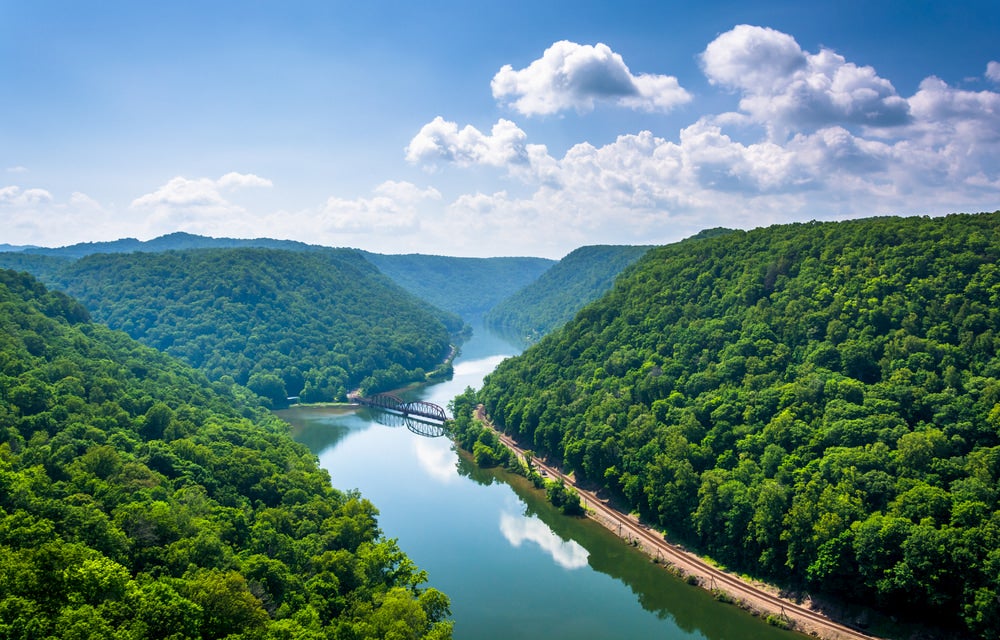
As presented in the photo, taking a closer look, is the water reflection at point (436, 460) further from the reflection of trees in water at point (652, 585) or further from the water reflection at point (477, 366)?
the water reflection at point (477, 366)

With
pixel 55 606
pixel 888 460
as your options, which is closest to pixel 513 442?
pixel 888 460

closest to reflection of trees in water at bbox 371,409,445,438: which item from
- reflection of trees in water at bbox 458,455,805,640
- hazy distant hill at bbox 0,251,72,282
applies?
reflection of trees in water at bbox 458,455,805,640

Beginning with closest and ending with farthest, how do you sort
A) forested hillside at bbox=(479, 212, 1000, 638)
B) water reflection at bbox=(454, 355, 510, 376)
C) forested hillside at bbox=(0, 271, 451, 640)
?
1. forested hillside at bbox=(0, 271, 451, 640)
2. forested hillside at bbox=(479, 212, 1000, 638)
3. water reflection at bbox=(454, 355, 510, 376)

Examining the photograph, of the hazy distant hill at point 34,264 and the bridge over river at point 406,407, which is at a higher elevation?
the hazy distant hill at point 34,264

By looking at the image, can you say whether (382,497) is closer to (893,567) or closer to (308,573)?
(308,573)

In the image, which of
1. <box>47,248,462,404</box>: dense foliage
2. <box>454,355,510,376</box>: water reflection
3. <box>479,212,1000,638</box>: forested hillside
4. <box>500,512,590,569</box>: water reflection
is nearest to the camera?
<box>479,212,1000,638</box>: forested hillside

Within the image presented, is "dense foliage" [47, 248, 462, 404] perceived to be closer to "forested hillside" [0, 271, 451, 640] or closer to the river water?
the river water

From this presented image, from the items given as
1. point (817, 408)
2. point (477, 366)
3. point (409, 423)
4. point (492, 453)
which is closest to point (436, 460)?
point (492, 453)

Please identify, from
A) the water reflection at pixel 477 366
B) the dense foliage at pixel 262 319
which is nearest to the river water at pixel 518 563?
the dense foliage at pixel 262 319
